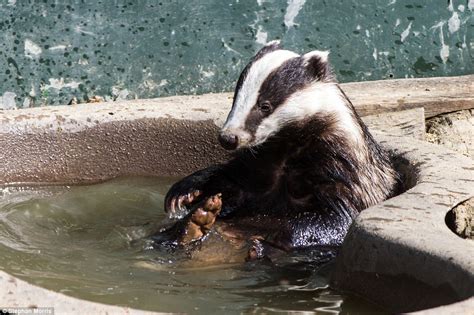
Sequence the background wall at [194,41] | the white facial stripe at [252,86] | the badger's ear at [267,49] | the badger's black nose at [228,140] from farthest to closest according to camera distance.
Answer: the background wall at [194,41] < the badger's ear at [267,49] < the white facial stripe at [252,86] < the badger's black nose at [228,140]

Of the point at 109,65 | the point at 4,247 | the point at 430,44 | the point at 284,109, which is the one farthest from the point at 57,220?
the point at 430,44

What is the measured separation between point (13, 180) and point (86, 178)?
1.34 feet

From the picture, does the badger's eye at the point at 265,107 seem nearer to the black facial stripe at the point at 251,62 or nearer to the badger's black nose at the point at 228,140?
the black facial stripe at the point at 251,62

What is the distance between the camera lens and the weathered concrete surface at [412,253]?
3.54m

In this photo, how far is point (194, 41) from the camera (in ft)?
22.1

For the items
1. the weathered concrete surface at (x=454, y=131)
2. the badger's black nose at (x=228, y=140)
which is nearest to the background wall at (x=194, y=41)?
the weathered concrete surface at (x=454, y=131)

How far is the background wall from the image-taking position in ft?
21.6

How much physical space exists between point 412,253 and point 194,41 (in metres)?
3.37

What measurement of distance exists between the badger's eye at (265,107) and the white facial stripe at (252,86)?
4cm

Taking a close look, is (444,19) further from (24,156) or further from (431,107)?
(24,156)

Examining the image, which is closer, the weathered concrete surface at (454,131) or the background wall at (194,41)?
the weathered concrete surface at (454,131)

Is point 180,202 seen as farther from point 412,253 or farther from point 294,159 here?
point 412,253

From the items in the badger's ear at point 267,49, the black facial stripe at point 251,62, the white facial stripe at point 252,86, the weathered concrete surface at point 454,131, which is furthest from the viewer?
the weathered concrete surface at point 454,131

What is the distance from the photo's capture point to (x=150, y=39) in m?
6.69
